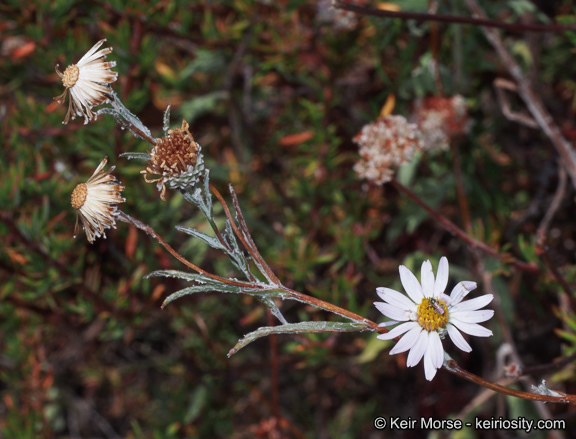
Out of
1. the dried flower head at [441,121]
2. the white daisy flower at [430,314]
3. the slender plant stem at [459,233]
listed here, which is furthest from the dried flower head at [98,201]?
the dried flower head at [441,121]

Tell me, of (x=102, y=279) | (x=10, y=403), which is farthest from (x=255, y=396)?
(x=10, y=403)

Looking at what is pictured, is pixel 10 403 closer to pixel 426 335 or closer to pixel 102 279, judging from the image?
pixel 102 279

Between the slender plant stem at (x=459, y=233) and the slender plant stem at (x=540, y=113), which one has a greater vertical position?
the slender plant stem at (x=540, y=113)

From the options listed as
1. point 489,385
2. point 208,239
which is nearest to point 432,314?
point 489,385

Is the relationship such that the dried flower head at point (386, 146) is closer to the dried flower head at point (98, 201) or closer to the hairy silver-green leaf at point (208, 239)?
the hairy silver-green leaf at point (208, 239)

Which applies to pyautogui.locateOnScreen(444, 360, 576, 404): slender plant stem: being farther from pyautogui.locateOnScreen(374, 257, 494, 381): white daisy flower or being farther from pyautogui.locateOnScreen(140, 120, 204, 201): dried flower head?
pyautogui.locateOnScreen(140, 120, 204, 201): dried flower head

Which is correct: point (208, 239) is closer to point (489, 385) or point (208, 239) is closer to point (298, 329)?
point (298, 329)
